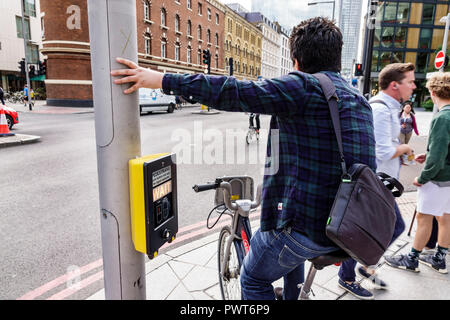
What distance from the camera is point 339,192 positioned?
51.5 inches

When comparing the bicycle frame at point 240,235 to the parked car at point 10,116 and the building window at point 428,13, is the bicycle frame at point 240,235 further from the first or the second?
the building window at point 428,13

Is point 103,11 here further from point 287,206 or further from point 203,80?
point 287,206

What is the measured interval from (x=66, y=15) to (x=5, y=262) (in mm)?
25326

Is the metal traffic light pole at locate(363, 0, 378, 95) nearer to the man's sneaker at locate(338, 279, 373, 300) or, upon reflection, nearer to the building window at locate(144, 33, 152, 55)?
the man's sneaker at locate(338, 279, 373, 300)

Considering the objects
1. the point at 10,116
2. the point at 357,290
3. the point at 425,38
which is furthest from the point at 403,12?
the point at 357,290

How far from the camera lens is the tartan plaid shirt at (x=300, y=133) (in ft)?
4.05

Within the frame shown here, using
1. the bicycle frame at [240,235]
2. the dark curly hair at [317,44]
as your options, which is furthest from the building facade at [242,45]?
the dark curly hair at [317,44]

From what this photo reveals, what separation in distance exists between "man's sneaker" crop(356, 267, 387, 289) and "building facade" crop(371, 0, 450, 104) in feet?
124

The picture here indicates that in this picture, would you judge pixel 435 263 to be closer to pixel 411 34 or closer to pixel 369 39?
pixel 369 39

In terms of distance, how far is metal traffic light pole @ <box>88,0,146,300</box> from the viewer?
1.20m

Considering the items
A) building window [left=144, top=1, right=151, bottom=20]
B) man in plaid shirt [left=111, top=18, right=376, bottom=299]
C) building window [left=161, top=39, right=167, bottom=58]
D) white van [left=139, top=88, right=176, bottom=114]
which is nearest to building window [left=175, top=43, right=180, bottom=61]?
building window [left=161, top=39, right=167, bottom=58]

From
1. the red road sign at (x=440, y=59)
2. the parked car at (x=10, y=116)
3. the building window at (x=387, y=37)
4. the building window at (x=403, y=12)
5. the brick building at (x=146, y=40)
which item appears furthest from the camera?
the building window at (x=387, y=37)

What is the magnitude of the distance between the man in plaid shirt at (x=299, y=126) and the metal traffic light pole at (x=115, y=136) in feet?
0.22

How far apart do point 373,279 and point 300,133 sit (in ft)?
7.15
